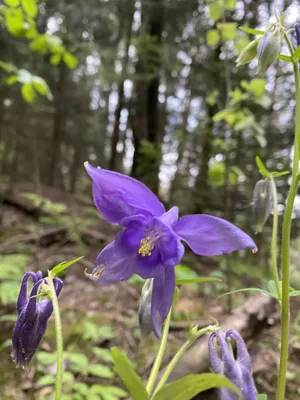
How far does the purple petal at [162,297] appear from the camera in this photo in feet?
2.80

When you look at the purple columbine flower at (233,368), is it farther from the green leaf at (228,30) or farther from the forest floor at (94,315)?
the green leaf at (228,30)

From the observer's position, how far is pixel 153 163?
18.0 feet

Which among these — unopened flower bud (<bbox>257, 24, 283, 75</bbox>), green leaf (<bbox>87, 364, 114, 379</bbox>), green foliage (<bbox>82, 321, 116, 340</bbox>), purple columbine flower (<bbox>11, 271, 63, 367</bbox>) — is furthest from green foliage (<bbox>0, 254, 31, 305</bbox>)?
unopened flower bud (<bbox>257, 24, 283, 75</bbox>)

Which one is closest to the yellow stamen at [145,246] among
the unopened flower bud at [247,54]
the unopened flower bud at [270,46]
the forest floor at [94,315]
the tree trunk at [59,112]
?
the forest floor at [94,315]

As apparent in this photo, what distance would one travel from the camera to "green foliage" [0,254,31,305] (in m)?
2.82

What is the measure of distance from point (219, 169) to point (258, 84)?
1.00 meters

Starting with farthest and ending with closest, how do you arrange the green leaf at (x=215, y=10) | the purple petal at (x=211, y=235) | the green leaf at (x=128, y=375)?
1. the green leaf at (x=215, y=10)
2. the purple petal at (x=211, y=235)
3. the green leaf at (x=128, y=375)

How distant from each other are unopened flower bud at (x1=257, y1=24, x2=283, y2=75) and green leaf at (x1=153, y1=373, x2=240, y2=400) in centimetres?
85

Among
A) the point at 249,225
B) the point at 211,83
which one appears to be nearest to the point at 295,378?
the point at 249,225

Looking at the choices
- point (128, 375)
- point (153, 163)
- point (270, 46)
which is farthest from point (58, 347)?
point (153, 163)

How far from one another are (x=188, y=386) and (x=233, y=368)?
0.17 meters

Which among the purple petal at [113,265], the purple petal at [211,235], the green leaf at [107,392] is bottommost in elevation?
the green leaf at [107,392]

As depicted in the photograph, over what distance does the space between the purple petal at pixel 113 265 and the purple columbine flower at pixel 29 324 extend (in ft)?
0.58

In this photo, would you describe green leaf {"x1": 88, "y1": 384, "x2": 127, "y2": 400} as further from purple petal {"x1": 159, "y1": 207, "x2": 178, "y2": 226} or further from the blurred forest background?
purple petal {"x1": 159, "y1": 207, "x2": 178, "y2": 226}
